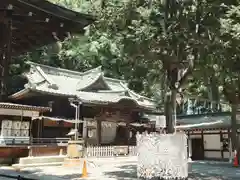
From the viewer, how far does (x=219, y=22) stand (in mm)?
11180

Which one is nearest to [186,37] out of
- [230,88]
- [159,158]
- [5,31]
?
[159,158]

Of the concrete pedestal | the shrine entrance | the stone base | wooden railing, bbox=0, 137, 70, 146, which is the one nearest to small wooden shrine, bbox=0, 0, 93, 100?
the concrete pedestal

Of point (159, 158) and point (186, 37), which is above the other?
point (186, 37)

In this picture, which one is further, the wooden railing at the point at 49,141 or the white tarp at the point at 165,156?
the wooden railing at the point at 49,141

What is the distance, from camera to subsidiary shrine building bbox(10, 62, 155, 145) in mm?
24844

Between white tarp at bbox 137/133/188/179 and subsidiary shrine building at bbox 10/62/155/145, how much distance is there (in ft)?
39.7

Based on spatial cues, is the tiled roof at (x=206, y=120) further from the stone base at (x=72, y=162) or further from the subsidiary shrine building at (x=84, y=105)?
the stone base at (x=72, y=162)

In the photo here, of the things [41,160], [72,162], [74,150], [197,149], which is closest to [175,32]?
[74,150]

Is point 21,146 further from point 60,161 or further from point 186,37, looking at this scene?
point 186,37

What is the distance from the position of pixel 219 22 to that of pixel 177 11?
1.94 metres

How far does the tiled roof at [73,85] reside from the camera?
25.2 meters

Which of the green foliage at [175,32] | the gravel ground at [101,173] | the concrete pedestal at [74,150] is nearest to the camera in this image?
the green foliage at [175,32]

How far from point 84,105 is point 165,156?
47.4ft

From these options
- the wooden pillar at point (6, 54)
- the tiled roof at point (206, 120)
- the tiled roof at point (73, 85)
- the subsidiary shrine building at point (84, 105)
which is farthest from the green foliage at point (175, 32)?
the subsidiary shrine building at point (84, 105)
